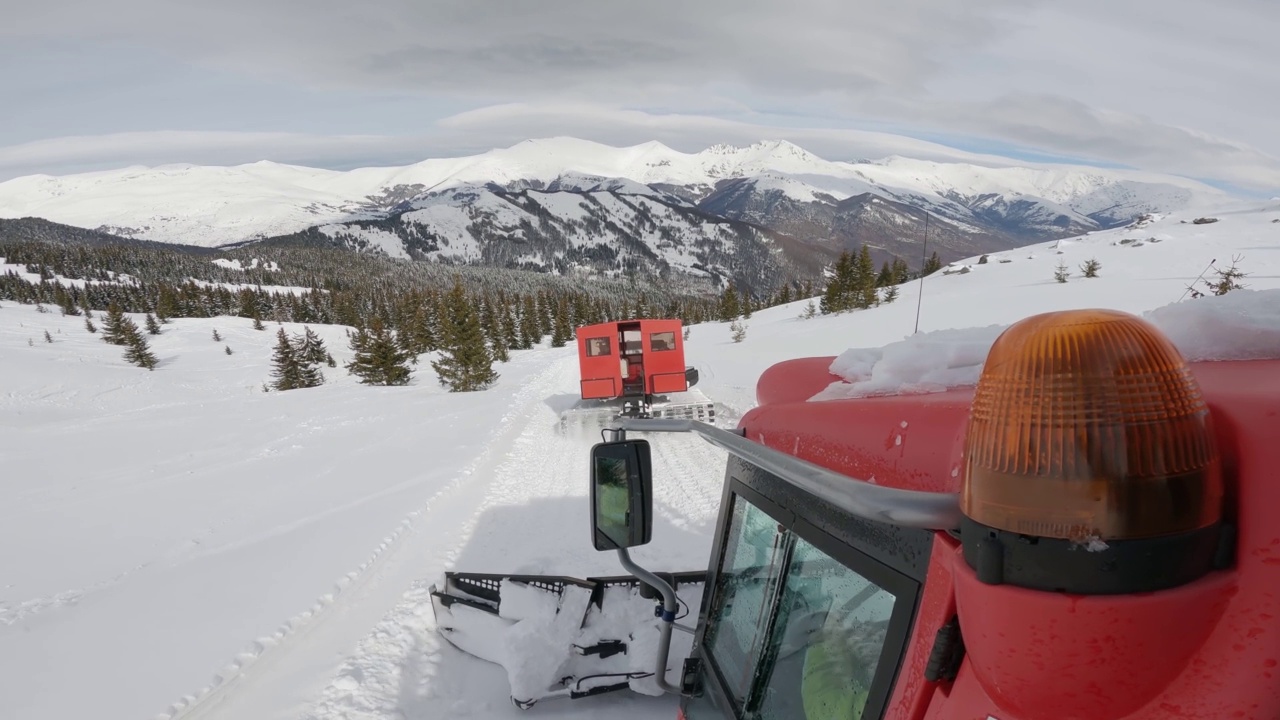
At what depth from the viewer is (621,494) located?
2146 millimetres

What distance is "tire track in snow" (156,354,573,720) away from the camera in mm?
3949

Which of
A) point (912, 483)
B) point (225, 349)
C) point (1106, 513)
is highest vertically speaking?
point (1106, 513)

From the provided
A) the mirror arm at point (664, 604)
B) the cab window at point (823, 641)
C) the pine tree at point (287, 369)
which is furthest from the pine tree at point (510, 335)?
the cab window at point (823, 641)

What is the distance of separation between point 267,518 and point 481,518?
2.74 m

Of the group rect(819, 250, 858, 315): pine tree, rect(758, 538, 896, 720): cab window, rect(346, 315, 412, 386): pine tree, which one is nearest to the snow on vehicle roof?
rect(758, 538, 896, 720): cab window

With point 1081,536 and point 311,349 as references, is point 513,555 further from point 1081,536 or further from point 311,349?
point 311,349

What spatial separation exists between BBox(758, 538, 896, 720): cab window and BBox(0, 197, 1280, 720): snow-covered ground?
0.56m

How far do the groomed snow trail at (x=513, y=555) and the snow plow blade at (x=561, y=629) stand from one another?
0.16 metres

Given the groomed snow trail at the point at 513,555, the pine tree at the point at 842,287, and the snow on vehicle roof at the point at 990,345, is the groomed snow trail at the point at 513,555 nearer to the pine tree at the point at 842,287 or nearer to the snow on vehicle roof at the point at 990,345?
the snow on vehicle roof at the point at 990,345

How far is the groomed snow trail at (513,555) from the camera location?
3811 mm

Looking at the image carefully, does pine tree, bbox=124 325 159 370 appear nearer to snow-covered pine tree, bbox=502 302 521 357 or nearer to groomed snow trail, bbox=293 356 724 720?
snow-covered pine tree, bbox=502 302 521 357

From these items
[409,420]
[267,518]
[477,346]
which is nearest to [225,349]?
[477,346]

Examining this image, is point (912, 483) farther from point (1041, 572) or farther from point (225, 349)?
point (225, 349)

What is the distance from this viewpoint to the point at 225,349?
60.5 m
